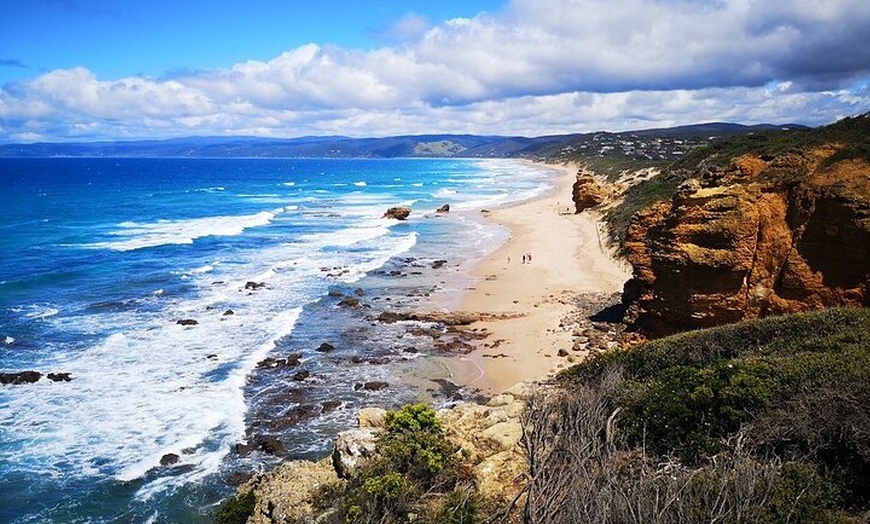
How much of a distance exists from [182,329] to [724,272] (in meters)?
21.1

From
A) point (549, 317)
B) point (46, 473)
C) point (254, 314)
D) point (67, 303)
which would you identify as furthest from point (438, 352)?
point (67, 303)

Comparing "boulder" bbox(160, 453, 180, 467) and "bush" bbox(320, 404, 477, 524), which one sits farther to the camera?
"boulder" bbox(160, 453, 180, 467)

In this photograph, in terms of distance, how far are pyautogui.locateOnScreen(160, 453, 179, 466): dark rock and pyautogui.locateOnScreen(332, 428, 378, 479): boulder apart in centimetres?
754

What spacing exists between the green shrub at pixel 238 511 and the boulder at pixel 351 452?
1.45m

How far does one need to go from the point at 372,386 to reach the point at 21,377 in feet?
39.0

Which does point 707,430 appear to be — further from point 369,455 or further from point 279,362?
point 279,362

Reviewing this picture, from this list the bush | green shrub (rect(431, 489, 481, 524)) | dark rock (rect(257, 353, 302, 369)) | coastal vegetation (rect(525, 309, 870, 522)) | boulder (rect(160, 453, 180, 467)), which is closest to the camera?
coastal vegetation (rect(525, 309, 870, 522))

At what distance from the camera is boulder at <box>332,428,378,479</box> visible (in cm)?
976

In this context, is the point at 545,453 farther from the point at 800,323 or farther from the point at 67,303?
the point at 67,303

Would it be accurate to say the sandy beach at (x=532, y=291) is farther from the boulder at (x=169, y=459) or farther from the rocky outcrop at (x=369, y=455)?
the boulder at (x=169, y=459)

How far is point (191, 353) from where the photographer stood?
23000 mm

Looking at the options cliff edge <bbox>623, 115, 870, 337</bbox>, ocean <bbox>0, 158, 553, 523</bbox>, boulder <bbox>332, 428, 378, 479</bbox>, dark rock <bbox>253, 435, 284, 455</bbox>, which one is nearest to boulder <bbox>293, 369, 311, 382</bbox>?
ocean <bbox>0, 158, 553, 523</bbox>

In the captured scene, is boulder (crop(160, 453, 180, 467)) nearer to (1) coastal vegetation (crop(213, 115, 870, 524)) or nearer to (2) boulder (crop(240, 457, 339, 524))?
(2) boulder (crop(240, 457, 339, 524))

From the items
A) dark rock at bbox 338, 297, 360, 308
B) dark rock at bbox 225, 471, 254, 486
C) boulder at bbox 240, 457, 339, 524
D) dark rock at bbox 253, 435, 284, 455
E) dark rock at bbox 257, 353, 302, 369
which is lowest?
dark rock at bbox 225, 471, 254, 486
